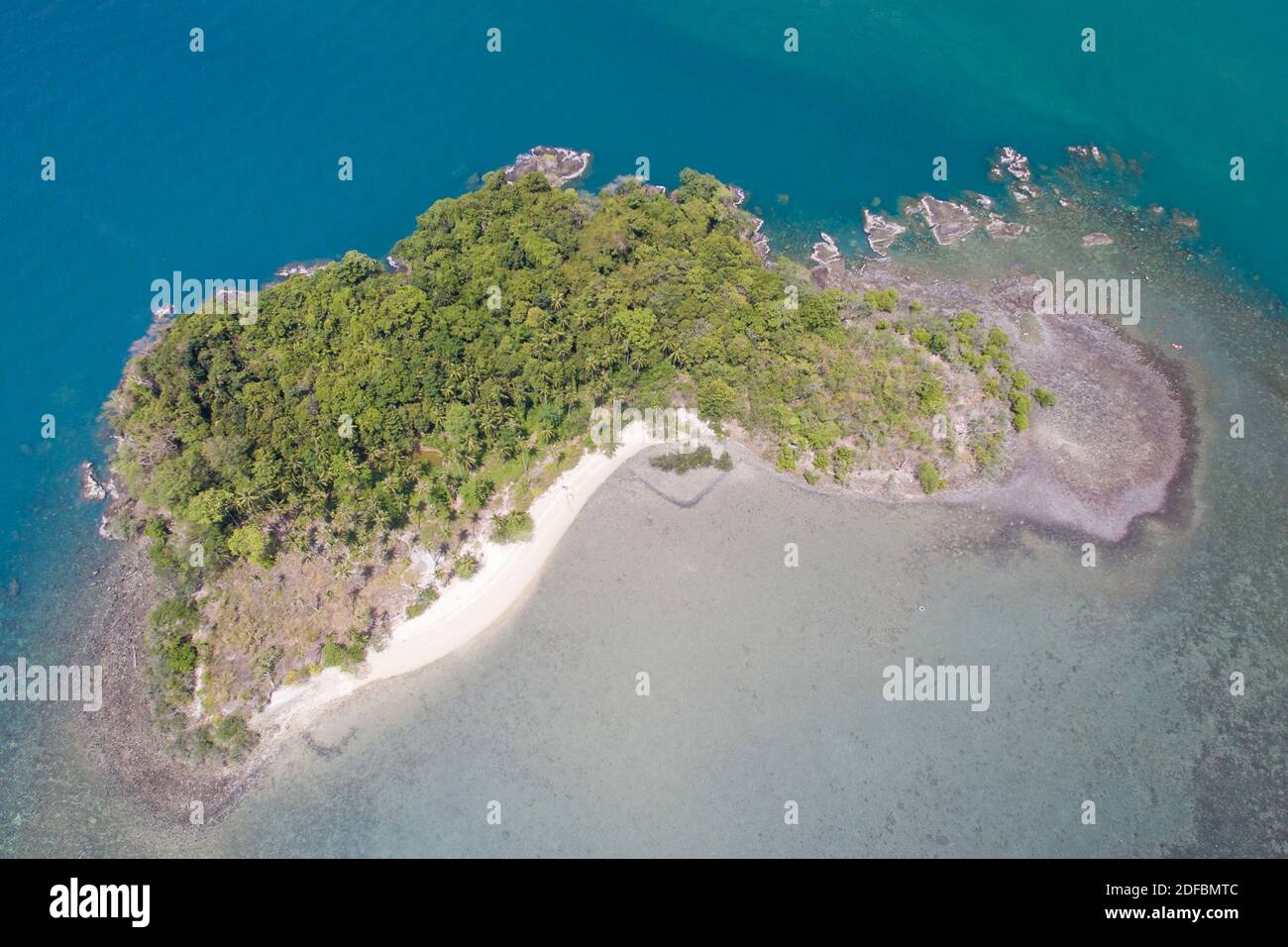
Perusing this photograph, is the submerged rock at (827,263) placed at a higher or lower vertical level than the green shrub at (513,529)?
higher

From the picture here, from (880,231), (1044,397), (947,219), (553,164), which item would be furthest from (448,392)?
(947,219)

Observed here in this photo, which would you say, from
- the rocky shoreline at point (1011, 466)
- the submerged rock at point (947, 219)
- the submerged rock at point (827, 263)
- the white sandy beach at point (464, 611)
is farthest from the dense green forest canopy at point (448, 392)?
the submerged rock at point (947, 219)

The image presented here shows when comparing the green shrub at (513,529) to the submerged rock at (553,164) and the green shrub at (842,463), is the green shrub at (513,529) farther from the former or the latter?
the submerged rock at (553,164)

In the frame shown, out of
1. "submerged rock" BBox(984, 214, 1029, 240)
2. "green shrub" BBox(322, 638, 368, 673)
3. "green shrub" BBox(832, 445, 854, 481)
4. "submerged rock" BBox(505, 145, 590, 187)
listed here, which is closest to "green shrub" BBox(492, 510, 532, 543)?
"green shrub" BBox(322, 638, 368, 673)

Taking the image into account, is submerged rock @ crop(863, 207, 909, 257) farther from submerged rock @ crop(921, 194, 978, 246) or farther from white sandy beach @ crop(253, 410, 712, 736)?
white sandy beach @ crop(253, 410, 712, 736)

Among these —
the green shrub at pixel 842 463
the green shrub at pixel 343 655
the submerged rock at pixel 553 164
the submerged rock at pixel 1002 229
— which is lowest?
the green shrub at pixel 343 655

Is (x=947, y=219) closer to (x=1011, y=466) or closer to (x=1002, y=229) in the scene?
(x=1002, y=229)

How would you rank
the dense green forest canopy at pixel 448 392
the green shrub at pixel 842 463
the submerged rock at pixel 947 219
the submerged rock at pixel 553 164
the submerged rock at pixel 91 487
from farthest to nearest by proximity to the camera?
the submerged rock at pixel 553 164
the submerged rock at pixel 947 219
the submerged rock at pixel 91 487
the green shrub at pixel 842 463
the dense green forest canopy at pixel 448 392
